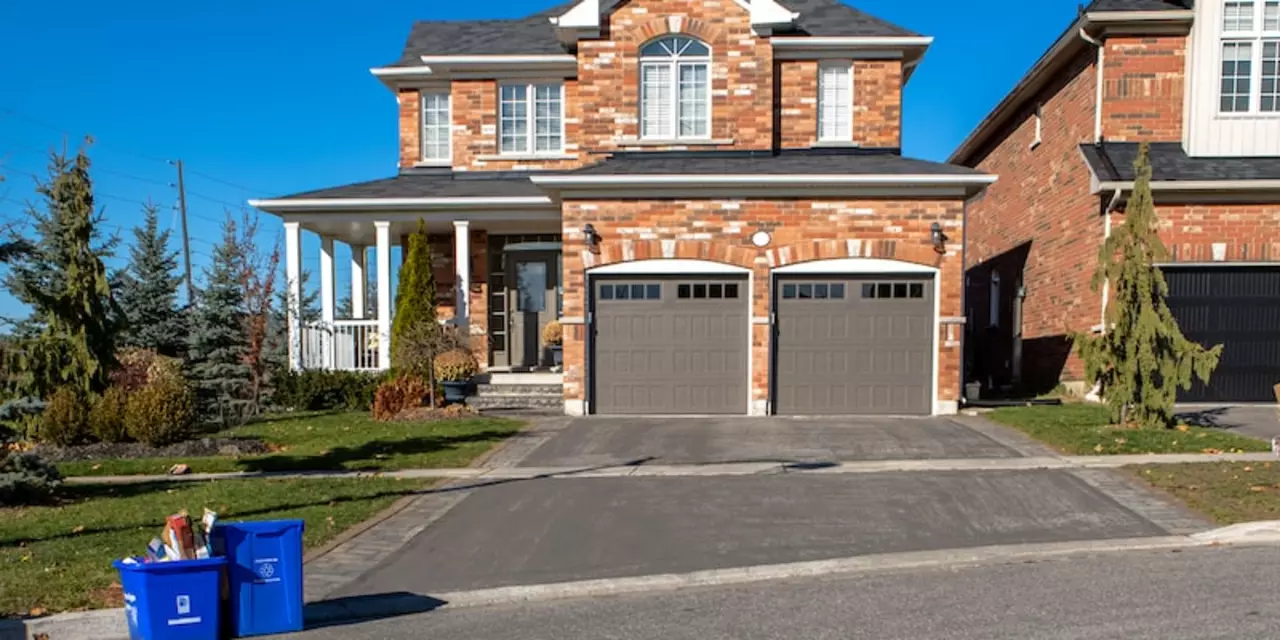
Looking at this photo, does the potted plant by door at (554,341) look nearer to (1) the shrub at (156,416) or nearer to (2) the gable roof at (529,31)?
(2) the gable roof at (529,31)

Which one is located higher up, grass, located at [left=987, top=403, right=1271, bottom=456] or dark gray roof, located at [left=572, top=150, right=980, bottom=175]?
dark gray roof, located at [left=572, top=150, right=980, bottom=175]

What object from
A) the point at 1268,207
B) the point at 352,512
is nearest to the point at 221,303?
the point at 352,512

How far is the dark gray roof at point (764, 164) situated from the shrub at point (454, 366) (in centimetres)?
416

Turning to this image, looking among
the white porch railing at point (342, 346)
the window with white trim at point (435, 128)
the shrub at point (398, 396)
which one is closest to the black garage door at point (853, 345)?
the shrub at point (398, 396)

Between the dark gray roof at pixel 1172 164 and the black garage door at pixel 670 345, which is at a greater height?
the dark gray roof at pixel 1172 164

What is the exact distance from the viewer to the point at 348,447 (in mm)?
11484

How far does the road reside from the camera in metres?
4.94

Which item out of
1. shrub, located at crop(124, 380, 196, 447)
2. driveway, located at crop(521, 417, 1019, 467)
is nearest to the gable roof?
driveway, located at crop(521, 417, 1019, 467)

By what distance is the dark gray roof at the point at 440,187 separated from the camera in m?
16.5

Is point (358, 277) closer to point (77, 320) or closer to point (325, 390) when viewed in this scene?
point (325, 390)

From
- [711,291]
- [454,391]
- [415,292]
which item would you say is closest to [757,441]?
[711,291]

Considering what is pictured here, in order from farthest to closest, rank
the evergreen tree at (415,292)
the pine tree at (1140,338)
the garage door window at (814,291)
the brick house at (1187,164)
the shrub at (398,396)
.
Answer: the evergreen tree at (415,292)
the brick house at (1187,164)
the shrub at (398,396)
the garage door window at (814,291)
the pine tree at (1140,338)

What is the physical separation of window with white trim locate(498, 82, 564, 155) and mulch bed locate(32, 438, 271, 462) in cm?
921

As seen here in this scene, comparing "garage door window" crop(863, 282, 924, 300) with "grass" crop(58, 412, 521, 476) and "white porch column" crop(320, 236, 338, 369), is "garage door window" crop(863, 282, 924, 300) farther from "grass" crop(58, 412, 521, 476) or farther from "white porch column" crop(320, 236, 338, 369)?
"white porch column" crop(320, 236, 338, 369)
